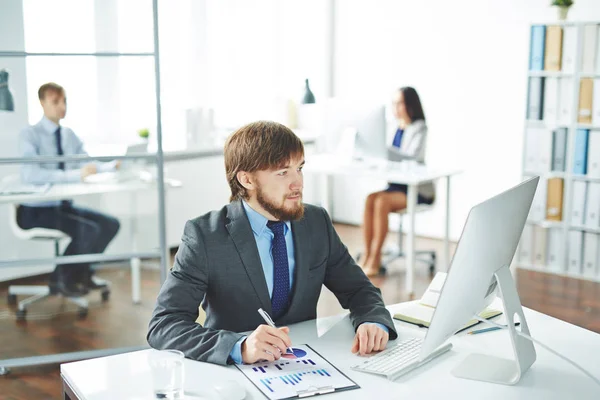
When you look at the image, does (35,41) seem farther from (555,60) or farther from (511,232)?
(555,60)

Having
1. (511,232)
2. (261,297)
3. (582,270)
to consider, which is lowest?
(582,270)

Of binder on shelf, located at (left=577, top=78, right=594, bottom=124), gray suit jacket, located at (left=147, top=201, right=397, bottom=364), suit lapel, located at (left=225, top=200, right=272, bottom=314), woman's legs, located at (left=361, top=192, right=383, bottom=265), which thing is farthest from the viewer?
woman's legs, located at (left=361, top=192, right=383, bottom=265)

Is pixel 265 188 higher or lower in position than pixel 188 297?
higher

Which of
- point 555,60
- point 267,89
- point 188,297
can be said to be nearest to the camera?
point 188,297

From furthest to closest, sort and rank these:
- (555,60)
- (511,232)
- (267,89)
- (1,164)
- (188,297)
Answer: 1. (267,89)
2. (555,60)
3. (1,164)
4. (188,297)
5. (511,232)

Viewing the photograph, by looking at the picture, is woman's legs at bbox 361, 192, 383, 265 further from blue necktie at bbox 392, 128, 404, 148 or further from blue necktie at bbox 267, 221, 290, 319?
blue necktie at bbox 267, 221, 290, 319

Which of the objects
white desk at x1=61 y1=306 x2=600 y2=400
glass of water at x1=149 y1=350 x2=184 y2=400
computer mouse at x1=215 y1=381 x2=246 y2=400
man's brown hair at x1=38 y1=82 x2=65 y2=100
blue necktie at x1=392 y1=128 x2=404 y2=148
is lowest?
white desk at x1=61 y1=306 x2=600 y2=400

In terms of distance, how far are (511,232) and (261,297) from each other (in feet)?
2.29

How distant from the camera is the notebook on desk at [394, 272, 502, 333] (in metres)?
2.16

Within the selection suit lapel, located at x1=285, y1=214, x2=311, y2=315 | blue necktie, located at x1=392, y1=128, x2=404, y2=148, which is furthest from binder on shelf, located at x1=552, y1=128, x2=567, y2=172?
suit lapel, located at x1=285, y1=214, x2=311, y2=315

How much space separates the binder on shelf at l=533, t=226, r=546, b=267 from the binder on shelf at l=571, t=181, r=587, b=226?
9.1 inches

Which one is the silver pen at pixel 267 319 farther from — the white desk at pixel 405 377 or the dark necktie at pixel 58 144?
the dark necktie at pixel 58 144

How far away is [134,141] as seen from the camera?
3.79 m

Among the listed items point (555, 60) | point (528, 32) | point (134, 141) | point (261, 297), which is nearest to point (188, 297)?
point (261, 297)
